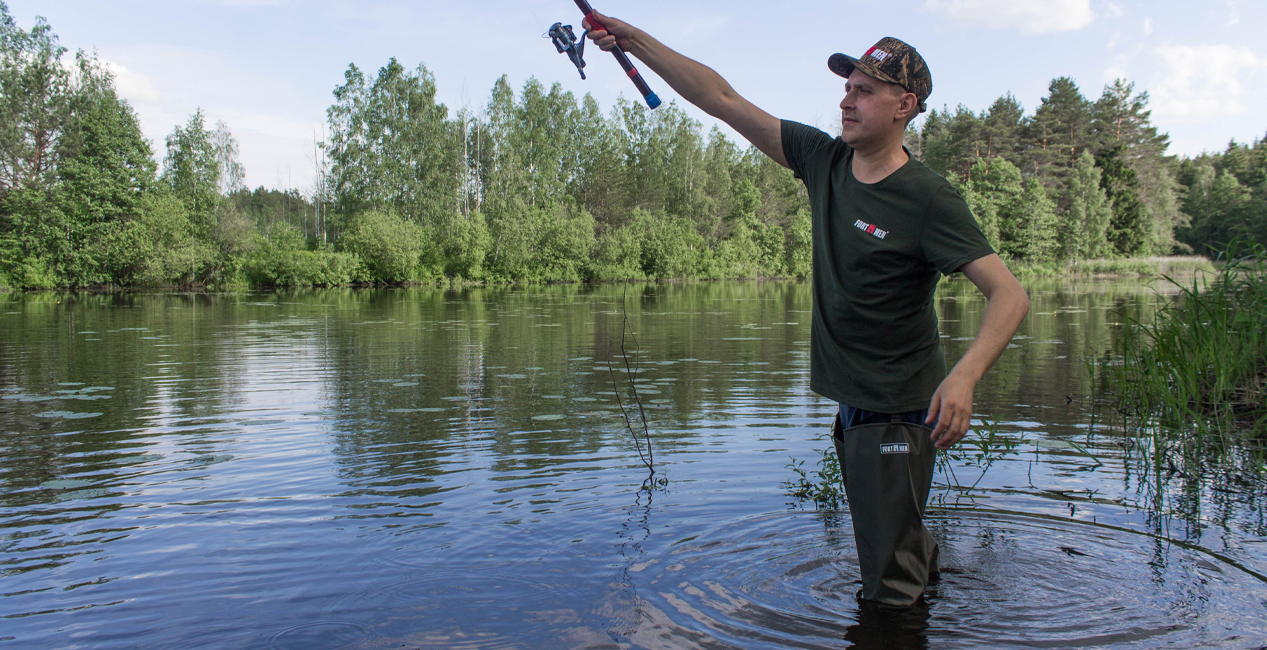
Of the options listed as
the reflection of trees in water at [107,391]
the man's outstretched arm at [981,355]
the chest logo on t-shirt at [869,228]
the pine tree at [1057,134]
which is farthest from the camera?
the pine tree at [1057,134]

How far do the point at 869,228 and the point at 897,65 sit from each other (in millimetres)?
567

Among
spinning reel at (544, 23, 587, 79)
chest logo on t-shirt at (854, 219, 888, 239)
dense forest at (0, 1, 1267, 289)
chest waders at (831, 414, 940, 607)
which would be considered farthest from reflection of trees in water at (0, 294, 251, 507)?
dense forest at (0, 1, 1267, 289)

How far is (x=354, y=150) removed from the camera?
58844 millimetres

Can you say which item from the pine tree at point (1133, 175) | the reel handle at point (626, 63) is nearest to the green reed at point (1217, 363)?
the reel handle at point (626, 63)

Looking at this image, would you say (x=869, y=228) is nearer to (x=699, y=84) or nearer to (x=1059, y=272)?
(x=699, y=84)

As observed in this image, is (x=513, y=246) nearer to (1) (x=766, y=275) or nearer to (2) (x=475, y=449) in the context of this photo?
(1) (x=766, y=275)

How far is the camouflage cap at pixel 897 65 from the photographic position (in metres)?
2.91

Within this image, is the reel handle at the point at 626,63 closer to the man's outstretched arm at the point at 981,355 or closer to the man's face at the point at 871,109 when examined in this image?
the man's face at the point at 871,109

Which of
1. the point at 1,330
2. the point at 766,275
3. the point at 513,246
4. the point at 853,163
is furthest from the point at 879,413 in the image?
the point at 766,275

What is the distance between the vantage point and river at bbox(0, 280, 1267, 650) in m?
3.55

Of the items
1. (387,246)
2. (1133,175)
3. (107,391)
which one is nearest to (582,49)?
(107,391)

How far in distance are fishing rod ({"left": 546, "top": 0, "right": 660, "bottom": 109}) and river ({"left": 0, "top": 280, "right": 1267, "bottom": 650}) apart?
1370mm

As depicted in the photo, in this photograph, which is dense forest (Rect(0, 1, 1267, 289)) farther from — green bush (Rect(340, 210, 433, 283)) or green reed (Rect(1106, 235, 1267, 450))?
green reed (Rect(1106, 235, 1267, 450))

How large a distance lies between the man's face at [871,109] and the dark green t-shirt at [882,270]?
0.16 metres
